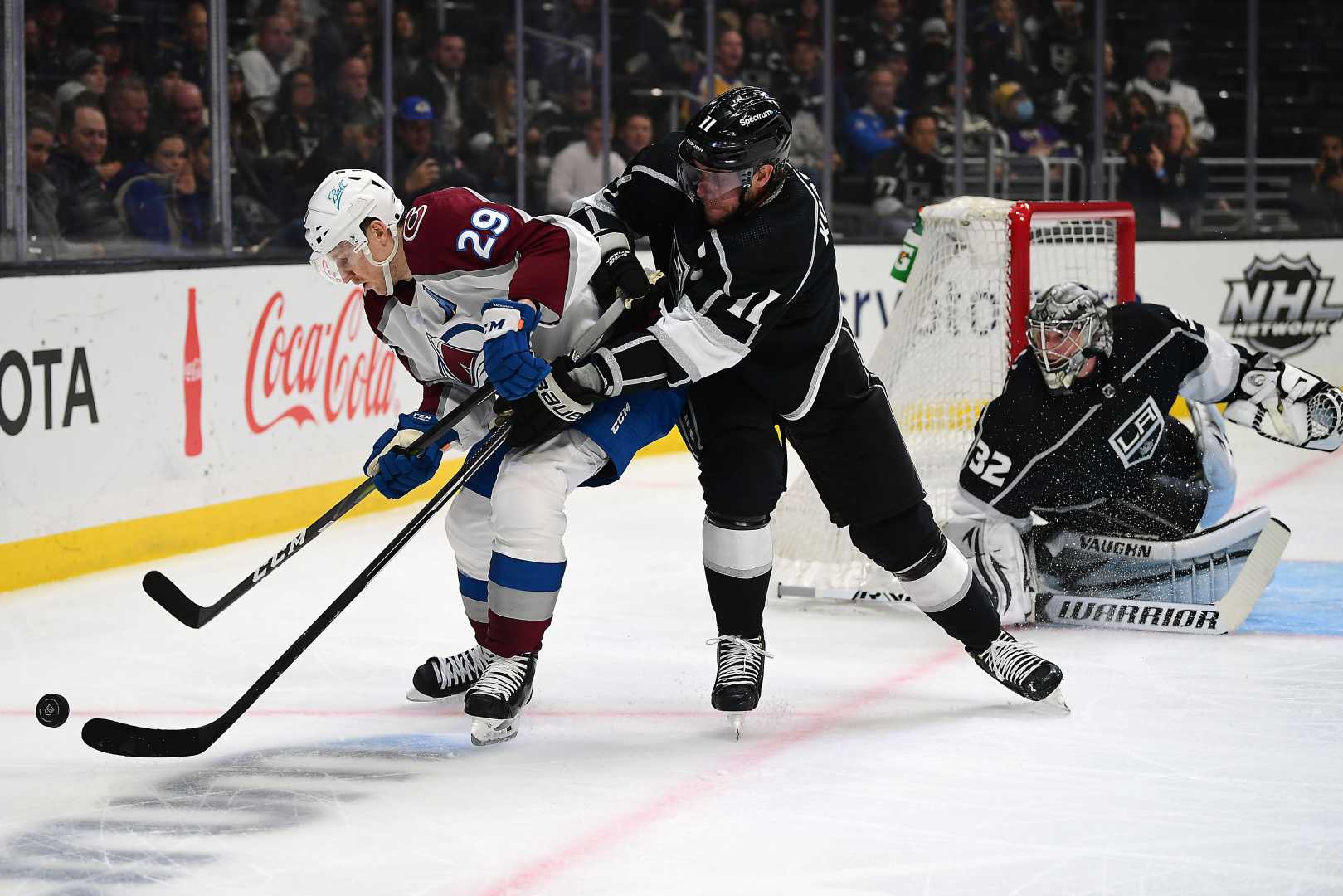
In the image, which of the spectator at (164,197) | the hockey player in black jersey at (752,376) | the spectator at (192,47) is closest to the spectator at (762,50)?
the spectator at (192,47)

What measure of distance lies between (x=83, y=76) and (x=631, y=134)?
2.88m

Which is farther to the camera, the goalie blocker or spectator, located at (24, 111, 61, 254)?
spectator, located at (24, 111, 61, 254)

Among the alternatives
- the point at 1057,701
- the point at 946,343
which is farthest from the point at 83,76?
the point at 1057,701

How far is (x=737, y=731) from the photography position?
2.84 metres

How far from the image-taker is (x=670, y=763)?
8.84 ft

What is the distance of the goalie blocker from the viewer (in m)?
3.55

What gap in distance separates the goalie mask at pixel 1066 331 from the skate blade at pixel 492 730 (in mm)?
1449

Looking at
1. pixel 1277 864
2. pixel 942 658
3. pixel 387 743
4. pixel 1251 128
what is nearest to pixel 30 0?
pixel 387 743

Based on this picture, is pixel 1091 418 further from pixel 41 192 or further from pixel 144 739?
pixel 41 192

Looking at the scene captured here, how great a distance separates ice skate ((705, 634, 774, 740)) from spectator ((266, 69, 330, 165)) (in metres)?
3.25

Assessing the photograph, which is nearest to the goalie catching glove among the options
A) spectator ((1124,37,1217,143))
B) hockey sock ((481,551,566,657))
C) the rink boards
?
hockey sock ((481,551,566,657))

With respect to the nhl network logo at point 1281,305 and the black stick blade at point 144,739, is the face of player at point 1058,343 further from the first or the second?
the nhl network logo at point 1281,305

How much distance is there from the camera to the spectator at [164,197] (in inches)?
192

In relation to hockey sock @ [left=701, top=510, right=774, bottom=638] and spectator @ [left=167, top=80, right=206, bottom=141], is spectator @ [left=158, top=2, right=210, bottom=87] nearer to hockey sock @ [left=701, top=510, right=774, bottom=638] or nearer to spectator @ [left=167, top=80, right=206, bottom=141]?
spectator @ [left=167, top=80, right=206, bottom=141]
